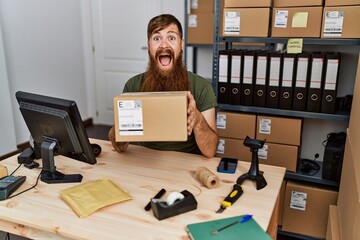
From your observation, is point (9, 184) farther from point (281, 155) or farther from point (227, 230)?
point (281, 155)

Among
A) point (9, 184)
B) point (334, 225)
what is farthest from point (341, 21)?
point (9, 184)

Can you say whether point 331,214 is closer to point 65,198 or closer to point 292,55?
point 292,55

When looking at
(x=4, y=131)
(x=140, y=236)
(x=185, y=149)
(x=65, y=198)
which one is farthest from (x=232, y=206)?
(x=4, y=131)

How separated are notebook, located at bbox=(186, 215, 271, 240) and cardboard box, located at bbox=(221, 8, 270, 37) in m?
1.31

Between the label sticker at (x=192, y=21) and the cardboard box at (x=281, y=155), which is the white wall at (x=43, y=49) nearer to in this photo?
the label sticker at (x=192, y=21)

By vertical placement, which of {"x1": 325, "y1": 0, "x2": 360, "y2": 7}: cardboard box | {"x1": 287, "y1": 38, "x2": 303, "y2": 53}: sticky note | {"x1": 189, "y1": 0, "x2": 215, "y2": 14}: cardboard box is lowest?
{"x1": 287, "y1": 38, "x2": 303, "y2": 53}: sticky note

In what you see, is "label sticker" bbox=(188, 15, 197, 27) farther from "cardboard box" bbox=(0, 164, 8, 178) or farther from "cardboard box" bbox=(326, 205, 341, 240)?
"cardboard box" bbox=(0, 164, 8, 178)

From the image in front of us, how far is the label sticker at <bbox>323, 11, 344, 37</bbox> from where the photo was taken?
5.90ft

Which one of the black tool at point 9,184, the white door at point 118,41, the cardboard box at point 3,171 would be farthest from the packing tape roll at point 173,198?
the white door at point 118,41

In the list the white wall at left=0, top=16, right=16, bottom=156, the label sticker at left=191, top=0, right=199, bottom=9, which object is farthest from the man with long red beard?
the white wall at left=0, top=16, right=16, bottom=156

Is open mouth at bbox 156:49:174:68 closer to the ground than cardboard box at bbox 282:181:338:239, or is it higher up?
higher up

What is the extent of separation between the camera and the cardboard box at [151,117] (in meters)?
1.18

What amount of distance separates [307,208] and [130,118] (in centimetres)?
141

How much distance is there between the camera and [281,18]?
6.33 ft
